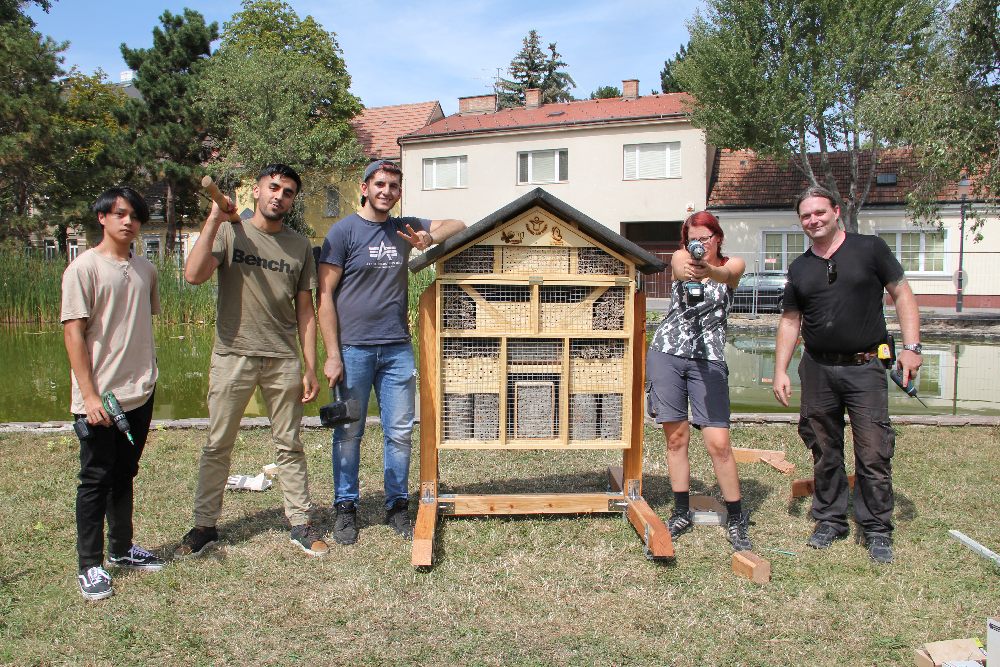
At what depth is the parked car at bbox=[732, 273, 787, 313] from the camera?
21.7 m

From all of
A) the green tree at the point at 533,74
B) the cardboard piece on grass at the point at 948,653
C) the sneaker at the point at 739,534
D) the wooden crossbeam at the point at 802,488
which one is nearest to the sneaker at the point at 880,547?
the sneaker at the point at 739,534

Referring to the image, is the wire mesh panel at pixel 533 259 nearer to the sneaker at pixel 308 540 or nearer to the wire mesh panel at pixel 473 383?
the wire mesh panel at pixel 473 383

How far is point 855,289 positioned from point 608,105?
88.6ft

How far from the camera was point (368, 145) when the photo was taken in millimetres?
34625

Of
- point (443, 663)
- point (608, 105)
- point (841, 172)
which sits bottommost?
point (443, 663)

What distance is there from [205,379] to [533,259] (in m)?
7.40

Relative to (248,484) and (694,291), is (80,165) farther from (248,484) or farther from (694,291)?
(694,291)

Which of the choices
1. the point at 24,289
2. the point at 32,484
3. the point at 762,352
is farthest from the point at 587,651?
the point at 24,289

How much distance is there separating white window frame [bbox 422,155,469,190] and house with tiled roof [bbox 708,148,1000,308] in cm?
967

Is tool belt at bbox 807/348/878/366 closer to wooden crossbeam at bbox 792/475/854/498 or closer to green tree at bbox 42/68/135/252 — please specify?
wooden crossbeam at bbox 792/475/854/498

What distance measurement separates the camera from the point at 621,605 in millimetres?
3432

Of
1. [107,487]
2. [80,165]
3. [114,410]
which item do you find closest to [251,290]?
[114,410]

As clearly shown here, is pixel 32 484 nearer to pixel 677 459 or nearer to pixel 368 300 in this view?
pixel 368 300

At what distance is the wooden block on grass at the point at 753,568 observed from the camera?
366 cm
